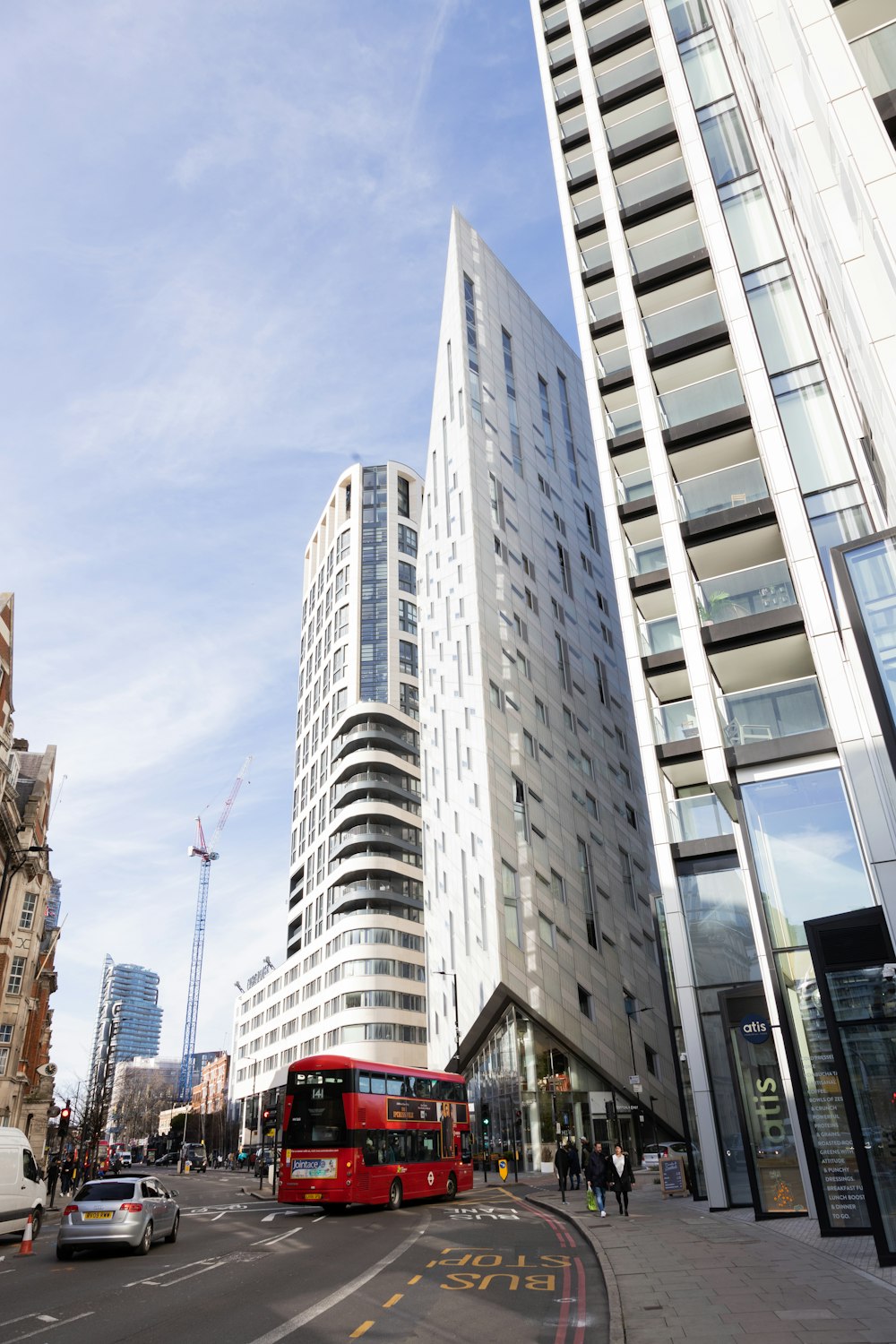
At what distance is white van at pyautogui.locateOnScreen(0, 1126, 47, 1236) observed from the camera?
67.4 ft

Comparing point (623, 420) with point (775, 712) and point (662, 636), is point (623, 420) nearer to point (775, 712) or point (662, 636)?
point (662, 636)

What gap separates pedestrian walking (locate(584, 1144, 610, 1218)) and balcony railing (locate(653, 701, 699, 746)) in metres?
11.7

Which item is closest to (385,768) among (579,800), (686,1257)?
(579,800)

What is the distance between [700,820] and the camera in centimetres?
2530

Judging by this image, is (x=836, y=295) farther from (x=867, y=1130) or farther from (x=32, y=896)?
(x=32, y=896)

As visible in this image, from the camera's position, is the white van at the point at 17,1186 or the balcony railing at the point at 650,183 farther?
the balcony railing at the point at 650,183

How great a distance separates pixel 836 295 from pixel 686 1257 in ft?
56.5

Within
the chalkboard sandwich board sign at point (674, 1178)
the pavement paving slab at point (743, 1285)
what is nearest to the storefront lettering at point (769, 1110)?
the pavement paving slab at point (743, 1285)

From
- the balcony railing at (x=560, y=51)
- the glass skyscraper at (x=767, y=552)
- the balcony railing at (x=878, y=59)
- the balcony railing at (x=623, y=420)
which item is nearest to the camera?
the glass skyscraper at (x=767, y=552)

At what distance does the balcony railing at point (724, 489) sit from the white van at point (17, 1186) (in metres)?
24.4

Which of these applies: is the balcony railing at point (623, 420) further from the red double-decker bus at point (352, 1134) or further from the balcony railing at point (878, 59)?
the red double-decker bus at point (352, 1134)

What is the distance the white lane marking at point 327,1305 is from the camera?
9.75m

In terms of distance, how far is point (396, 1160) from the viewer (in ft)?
90.1

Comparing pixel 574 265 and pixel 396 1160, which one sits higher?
pixel 574 265
